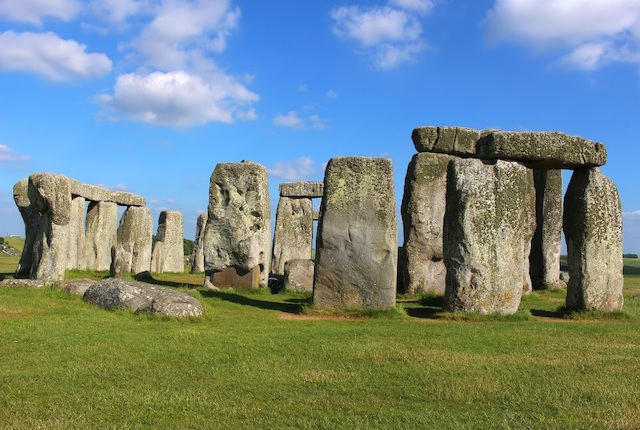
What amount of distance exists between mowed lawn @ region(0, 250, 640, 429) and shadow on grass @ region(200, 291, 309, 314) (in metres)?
1.66

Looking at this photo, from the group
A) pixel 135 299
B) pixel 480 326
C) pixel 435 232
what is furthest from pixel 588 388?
pixel 435 232

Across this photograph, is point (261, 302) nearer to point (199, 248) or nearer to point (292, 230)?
point (292, 230)

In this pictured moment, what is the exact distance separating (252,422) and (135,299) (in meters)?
5.99

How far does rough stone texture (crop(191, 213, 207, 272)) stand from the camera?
26875 mm

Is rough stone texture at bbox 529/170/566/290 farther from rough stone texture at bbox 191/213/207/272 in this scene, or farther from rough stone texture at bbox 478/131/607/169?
rough stone texture at bbox 191/213/207/272

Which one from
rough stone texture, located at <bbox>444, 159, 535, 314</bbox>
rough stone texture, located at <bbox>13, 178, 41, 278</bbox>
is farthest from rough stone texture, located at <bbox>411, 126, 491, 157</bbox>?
rough stone texture, located at <bbox>13, 178, 41, 278</bbox>

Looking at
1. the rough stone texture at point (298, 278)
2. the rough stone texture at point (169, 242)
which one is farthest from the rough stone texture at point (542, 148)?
the rough stone texture at point (169, 242)

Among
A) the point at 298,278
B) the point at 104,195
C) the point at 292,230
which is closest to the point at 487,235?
the point at 298,278

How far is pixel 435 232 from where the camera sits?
16250mm

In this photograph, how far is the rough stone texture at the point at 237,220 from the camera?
15812mm

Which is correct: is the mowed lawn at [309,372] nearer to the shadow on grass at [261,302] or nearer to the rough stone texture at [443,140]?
the shadow on grass at [261,302]

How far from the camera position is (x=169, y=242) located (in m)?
25.5

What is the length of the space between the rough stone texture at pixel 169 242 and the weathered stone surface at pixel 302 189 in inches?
187

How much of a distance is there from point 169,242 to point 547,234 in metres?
14.9
